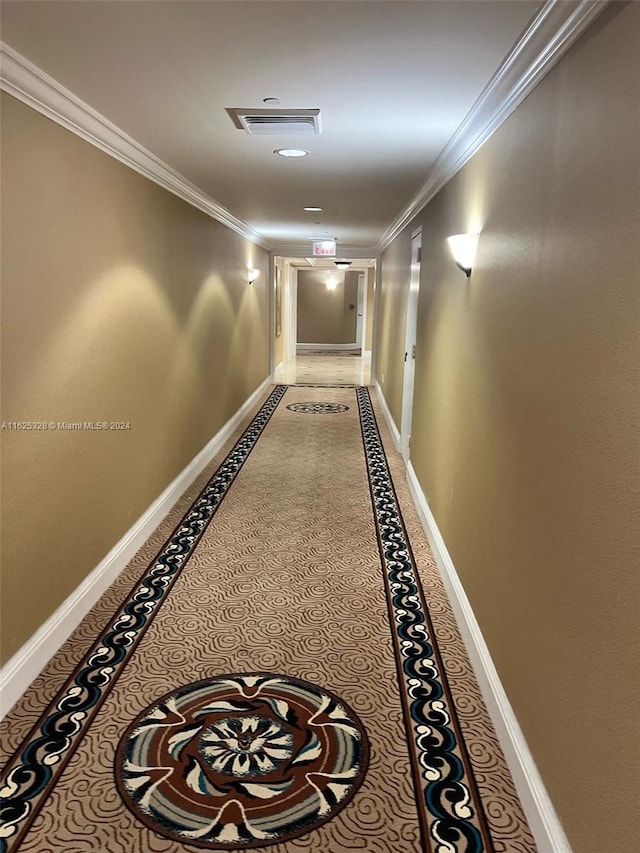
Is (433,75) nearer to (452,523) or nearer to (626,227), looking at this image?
(626,227)

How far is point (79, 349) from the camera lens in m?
2.69

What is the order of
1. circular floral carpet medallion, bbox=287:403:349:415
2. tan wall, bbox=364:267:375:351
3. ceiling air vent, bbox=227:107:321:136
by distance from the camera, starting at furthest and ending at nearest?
tan wall, bbox=364:267:375:351
circular floral carpet medallion, bbox=287:403:349:415
ceiling air vent, bbox=227:107:321:136

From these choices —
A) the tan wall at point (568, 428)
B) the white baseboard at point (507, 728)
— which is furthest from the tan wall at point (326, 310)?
the tan wall at point (568, 428)

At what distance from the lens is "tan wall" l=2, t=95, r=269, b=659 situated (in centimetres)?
219

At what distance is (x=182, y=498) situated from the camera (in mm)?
4438

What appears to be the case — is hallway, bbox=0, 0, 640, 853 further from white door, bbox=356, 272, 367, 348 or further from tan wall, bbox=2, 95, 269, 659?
white door, bbox=356, 272, 367, 348

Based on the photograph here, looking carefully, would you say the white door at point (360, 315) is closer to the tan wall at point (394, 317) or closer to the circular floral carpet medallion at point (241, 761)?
the tan wall at point (394, 317)

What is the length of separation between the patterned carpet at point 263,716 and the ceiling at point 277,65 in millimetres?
2296

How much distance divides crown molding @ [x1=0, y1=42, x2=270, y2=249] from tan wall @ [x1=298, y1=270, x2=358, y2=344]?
12.6 meters

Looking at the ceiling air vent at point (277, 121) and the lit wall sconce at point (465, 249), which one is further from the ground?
the ceiling air vent at point (277, 121)

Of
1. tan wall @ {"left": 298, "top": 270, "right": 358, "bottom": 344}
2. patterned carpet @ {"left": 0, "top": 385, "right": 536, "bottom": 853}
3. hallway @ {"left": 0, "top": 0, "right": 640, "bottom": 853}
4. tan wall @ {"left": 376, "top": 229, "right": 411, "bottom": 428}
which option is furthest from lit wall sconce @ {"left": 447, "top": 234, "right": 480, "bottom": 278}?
tan wall @ {"left": 298, "top": 270, "right": 358, "bottom": 344}

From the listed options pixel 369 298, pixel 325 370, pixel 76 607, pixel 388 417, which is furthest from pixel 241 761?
pixel 369 298

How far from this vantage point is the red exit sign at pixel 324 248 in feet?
26.8

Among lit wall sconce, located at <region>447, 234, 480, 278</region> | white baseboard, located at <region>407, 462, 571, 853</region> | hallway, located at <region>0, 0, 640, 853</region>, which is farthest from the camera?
lit wall sconce, located at <region>447, 234, 480, 278</region>
